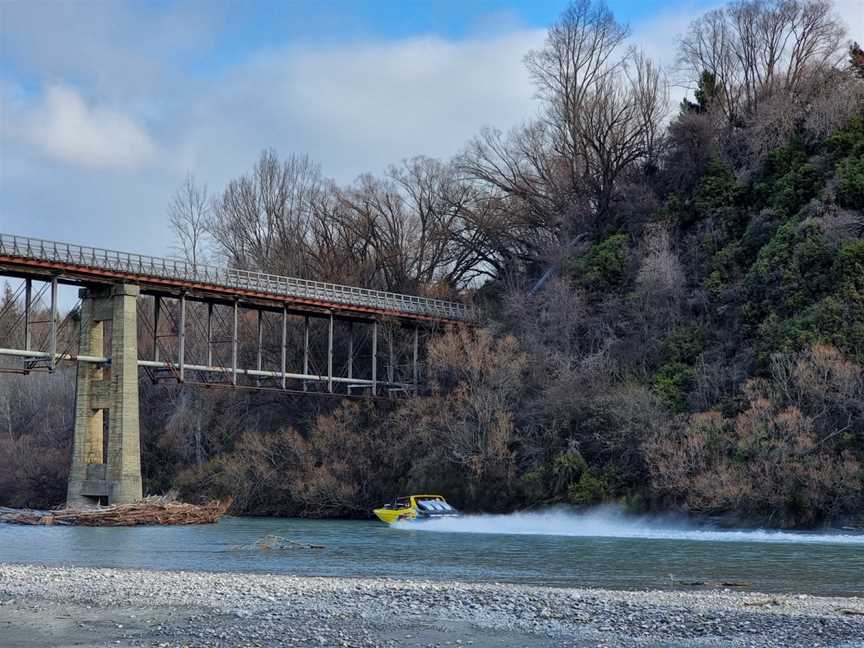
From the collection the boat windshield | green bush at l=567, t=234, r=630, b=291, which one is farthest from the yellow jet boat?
green bush at l=567, t=234, r=630, b=291

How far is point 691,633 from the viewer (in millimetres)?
22766

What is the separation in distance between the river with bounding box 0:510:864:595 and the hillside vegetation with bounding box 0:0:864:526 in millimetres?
4288

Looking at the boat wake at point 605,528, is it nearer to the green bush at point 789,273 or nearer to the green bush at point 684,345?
the green bush at point 684,345

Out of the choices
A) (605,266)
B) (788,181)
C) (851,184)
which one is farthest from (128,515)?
(851,184)

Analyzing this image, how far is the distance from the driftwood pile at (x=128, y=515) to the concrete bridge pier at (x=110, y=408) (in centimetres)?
200

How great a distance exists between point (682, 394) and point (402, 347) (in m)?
26.0

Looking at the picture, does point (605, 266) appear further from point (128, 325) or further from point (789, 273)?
point (128, 325)

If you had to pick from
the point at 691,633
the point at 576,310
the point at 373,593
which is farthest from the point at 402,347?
the point at 691,633

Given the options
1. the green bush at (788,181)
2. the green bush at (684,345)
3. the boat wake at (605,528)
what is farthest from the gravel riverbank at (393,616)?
the green bush at (788,181)

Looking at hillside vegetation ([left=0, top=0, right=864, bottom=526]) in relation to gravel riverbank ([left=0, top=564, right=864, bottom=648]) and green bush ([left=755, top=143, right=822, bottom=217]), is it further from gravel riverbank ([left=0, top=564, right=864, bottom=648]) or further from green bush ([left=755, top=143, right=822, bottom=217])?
gravel riverbank ([left=0, top=564, right=864, bottom=648])

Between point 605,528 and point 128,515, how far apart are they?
86.6ft

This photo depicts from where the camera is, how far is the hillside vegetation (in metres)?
59.3

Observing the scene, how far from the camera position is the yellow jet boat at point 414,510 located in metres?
65.4

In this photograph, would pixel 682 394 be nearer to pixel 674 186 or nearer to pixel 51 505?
pixel 674 186
